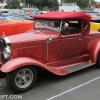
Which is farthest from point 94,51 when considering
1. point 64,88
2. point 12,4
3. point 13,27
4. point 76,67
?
point 12,4

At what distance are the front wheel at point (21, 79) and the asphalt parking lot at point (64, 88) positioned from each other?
15 cm

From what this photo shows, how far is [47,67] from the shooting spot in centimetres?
429

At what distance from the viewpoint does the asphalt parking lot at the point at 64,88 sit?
381 centimetres

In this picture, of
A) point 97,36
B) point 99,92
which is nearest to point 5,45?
point 99,92

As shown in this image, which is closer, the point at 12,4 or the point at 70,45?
the point at 70,45

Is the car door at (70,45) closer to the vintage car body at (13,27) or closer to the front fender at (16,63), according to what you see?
the front fender at (16,63)

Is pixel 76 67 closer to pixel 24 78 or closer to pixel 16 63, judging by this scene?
pixel 24 78

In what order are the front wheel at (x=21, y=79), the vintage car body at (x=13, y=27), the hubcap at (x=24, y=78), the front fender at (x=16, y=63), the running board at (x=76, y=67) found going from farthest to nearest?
the vintage car body at (x=13, y=27) < the running board at (x=76, y=67) < the hubcap at (x=24, y=78) < the front wheel at (x=21, y=79) < the front fender at (x=16, y=63)

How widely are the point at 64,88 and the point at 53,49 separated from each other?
1.07 meters

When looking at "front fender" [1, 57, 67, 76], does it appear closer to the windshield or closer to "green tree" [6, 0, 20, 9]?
the windshield

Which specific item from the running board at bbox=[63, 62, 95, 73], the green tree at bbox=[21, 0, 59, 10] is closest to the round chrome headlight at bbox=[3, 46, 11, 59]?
the running board at bbox=[63, 62, 95, 73]

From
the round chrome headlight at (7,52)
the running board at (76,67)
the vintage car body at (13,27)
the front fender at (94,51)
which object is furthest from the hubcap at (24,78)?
the vintage car body at (13,27)

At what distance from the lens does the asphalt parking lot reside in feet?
12.5

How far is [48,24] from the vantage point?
4996 millimetres
